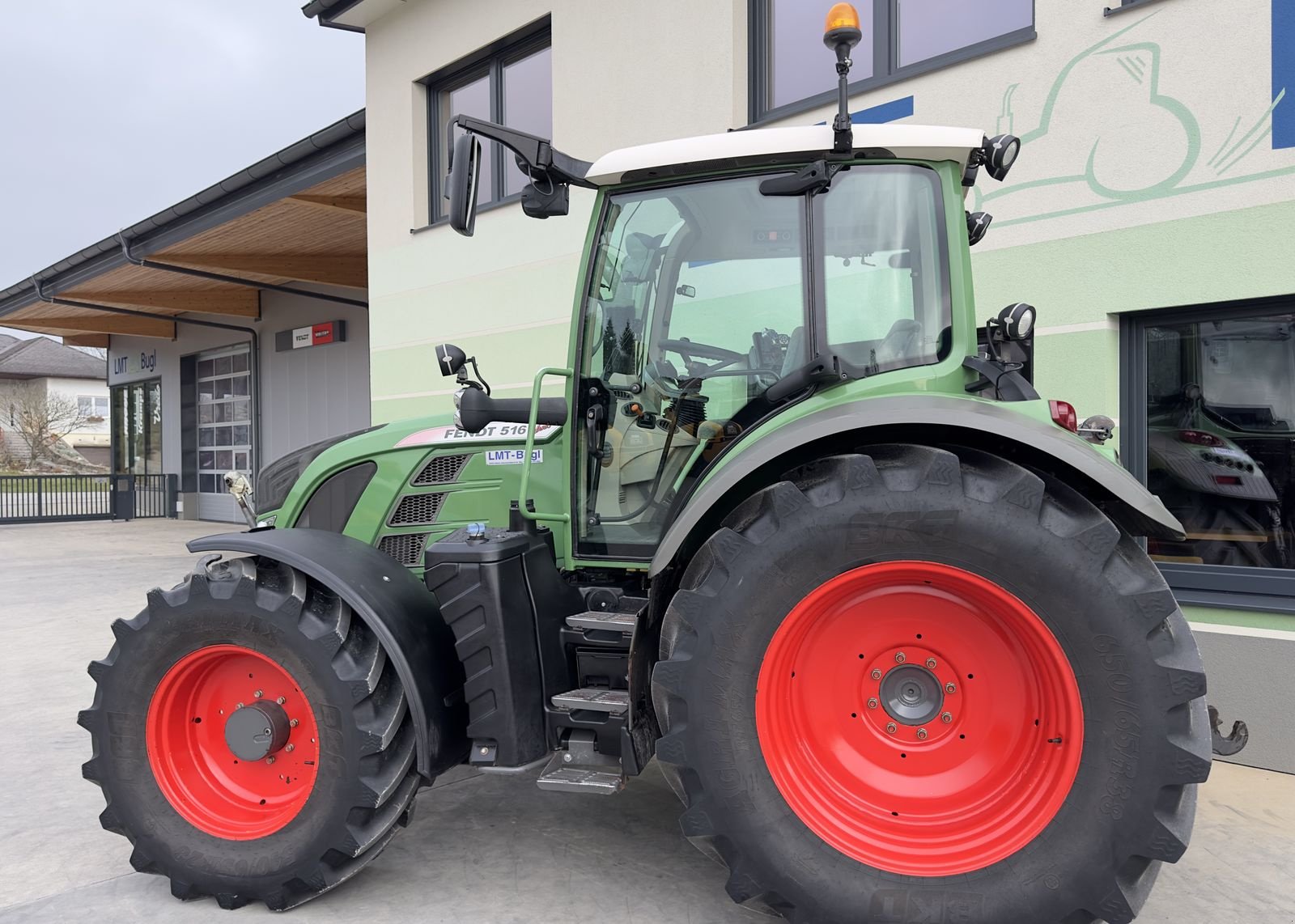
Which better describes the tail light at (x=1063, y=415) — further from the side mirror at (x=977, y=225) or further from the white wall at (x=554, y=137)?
the white wall at (x=554, y=137)

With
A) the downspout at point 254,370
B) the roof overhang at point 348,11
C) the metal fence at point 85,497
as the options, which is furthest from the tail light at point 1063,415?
the metal fence at point 85,497

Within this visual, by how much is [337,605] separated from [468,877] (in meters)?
0.98

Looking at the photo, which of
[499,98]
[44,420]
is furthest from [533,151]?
[44,420]

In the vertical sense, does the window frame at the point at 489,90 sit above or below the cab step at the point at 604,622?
above

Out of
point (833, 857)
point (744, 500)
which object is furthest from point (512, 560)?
point (833, 857)

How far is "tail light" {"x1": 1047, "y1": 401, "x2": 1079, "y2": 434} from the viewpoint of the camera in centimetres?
248

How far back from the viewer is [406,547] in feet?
11.1

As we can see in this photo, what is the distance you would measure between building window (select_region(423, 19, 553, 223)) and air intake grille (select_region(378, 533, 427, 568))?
4748 millimetres

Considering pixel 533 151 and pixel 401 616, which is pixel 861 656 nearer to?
pixel 401 616

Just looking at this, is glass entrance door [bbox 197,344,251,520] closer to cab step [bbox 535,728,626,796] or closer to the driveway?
the driveway

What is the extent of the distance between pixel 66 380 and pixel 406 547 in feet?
189

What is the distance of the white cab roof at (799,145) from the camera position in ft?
8.44

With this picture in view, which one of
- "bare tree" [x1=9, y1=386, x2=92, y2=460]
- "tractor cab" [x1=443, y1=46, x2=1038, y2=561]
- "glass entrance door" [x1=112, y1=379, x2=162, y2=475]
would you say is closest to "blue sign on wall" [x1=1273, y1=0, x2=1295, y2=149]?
"tractor cab" [x1=443, y1=46, x2=1038, y2=561]

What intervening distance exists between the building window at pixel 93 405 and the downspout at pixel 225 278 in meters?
39.8
